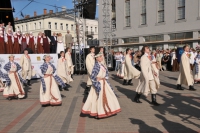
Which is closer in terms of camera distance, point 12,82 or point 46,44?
point 12,82

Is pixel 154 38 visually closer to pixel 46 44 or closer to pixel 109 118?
pixel 46 44

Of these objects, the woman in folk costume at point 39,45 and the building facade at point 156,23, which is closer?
the woman in folk costume at point 39,45

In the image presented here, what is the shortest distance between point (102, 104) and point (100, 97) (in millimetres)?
191

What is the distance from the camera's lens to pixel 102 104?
6.43m

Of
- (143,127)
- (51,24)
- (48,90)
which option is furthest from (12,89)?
(51,24)

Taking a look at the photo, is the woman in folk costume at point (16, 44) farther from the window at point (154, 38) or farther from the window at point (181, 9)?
the window at point (181, 9)

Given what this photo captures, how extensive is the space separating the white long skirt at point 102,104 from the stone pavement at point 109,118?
0.21 meters

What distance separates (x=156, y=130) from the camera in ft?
18.3

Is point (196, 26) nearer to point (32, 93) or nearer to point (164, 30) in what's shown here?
point (164, 30)

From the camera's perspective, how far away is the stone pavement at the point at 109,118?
580 centimetres

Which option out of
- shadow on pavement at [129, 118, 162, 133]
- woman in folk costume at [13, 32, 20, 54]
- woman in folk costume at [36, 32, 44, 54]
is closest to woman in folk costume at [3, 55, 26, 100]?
shadow on pavement at [129, 118, 162, 133]

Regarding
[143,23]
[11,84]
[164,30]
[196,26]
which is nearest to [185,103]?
[11,84]

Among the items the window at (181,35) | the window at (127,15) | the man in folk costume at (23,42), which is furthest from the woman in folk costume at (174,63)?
the window at (127,15)

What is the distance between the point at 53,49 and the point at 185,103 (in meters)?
13.5
